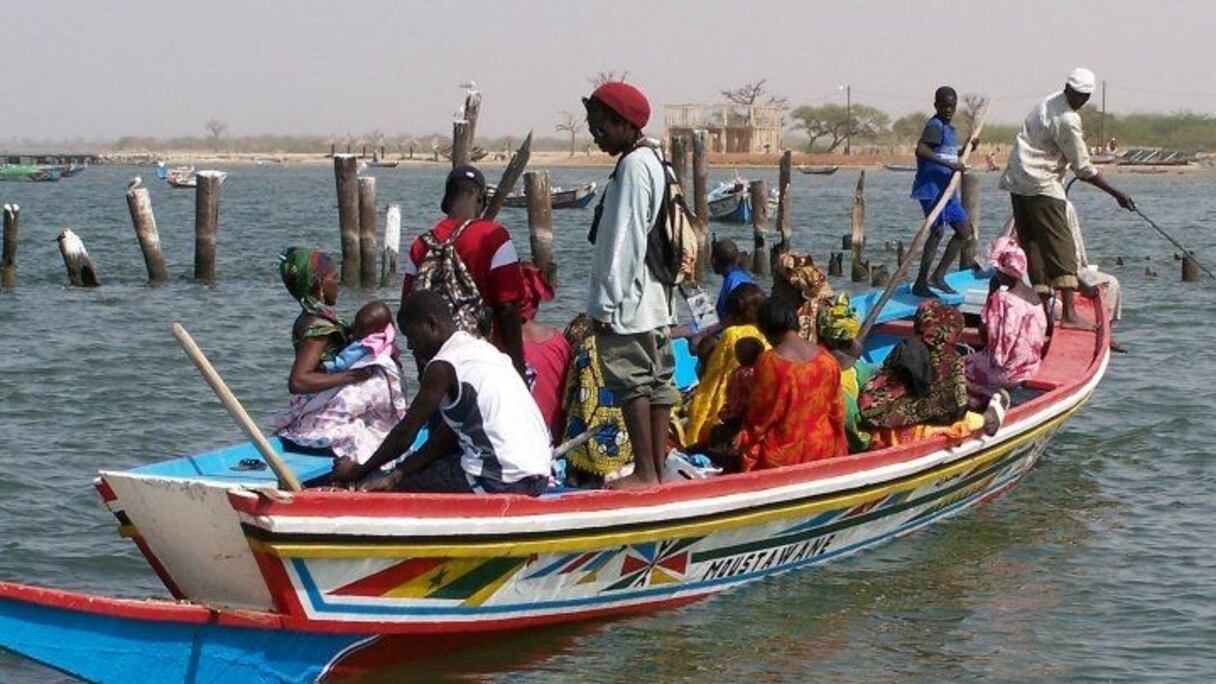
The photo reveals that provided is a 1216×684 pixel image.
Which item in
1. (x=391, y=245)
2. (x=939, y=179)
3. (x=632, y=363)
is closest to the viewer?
(x=632, y=363)

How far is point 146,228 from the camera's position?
23719 mm

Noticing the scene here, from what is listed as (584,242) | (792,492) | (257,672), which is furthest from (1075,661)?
(584,242)

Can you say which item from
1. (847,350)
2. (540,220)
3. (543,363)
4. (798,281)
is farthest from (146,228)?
(543,363)

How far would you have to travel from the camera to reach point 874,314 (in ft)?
34.3

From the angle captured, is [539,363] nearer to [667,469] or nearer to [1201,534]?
[667,469]

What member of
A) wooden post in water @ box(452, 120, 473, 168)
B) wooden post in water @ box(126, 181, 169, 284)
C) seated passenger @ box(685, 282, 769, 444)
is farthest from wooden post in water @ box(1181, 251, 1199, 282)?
seated passenger @ box(685, 282, 769, 444)

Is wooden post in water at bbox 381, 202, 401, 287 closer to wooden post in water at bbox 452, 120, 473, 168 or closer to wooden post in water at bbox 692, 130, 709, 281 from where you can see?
wooden post in water at bbox 452, 120, 473, 168

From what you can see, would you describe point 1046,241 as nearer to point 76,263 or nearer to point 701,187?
point 701,187

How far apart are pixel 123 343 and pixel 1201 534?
11.8m

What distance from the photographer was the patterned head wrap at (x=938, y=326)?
8.98 meters

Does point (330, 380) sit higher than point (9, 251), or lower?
higher

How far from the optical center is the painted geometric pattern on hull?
6566mm

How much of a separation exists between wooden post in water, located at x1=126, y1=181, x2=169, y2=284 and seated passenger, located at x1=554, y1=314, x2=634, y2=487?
1589cm

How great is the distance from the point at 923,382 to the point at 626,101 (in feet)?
8.97
